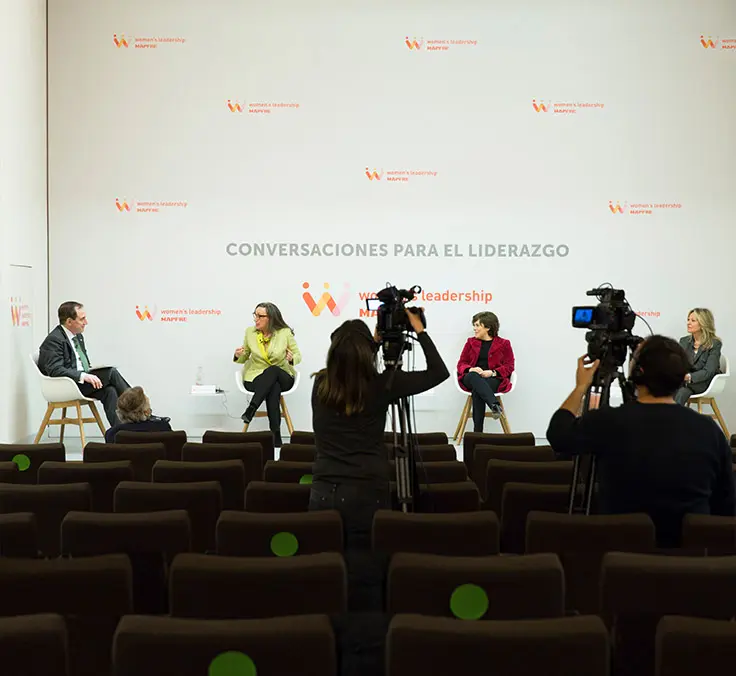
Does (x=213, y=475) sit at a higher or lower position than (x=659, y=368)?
lower

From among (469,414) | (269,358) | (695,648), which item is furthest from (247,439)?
(695,648)

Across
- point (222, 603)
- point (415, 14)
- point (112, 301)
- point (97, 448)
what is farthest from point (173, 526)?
point (415, 14)

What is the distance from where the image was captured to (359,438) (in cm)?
383

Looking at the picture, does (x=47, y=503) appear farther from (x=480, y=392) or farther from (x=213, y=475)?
(x=480, y=392)

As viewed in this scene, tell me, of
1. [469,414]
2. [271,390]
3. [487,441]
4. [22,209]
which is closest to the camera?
[487,441]

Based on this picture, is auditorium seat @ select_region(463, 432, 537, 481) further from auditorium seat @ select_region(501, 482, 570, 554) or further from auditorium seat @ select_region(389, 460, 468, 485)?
auditorium seat @ select_region(501, 482, 570, 554)

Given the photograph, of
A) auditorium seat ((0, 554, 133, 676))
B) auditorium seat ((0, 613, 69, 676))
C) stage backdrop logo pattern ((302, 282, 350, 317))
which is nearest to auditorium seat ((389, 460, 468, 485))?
auditorium seat ((0, 554, 133, 676))

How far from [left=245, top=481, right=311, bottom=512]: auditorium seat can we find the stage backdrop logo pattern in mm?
5916

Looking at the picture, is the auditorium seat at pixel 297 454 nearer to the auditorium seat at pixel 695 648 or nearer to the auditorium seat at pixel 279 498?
the auditorium seat at pixel 279 498

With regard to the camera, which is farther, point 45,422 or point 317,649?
point 45,422

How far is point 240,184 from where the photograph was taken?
31.6 ft

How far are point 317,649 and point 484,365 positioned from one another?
7513 millimetres

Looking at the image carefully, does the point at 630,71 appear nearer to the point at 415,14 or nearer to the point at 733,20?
the point at 733,20

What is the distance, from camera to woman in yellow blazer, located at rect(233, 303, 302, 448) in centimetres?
897
